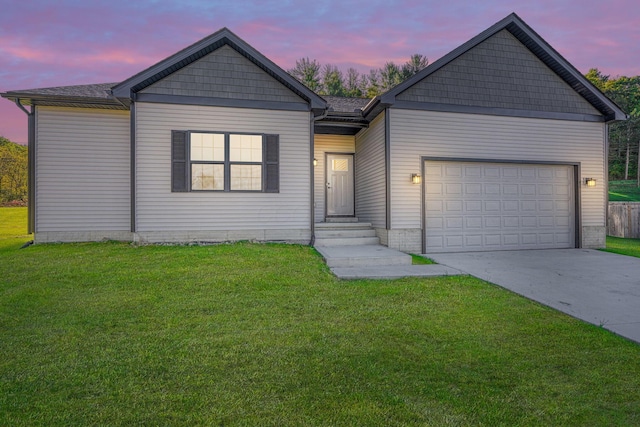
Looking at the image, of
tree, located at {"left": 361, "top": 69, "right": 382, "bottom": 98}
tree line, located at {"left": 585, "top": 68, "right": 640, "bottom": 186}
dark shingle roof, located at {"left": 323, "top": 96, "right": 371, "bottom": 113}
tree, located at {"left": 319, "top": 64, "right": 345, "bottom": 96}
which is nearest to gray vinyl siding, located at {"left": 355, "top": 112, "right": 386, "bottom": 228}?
dark shingle roof, located at {"left": 323, "top": 96, "right": 371, "bottom": 113}

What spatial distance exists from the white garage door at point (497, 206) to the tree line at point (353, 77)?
22.0 m

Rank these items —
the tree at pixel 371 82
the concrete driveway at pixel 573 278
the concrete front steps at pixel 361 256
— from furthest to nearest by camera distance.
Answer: the tree at pixel 371 82 < the concrete front steps at pixel 361 256 < the concrete driveway at pixel 573 278

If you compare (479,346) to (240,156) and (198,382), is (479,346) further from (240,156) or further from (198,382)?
(240,156)

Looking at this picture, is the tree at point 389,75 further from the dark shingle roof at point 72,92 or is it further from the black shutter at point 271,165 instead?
the dark shingle roof at point 72,92

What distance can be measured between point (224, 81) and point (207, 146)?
1.66 metres

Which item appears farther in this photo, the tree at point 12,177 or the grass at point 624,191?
the grass at point 624,191

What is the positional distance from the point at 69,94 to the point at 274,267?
22.7ft

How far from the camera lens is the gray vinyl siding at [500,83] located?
28.5ft

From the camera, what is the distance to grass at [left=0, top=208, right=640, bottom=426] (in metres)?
2.04

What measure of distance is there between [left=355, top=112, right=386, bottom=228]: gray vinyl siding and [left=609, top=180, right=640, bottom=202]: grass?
25972 mm

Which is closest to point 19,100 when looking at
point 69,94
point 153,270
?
point 69,94

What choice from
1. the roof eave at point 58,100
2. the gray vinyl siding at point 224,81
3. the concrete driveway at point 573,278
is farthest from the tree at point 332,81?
the concrete driveway at point 573,278

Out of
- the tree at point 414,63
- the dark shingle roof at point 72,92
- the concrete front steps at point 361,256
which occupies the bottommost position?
the concrete front steps at point 361,256

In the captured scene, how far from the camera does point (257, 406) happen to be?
6.80 ft
